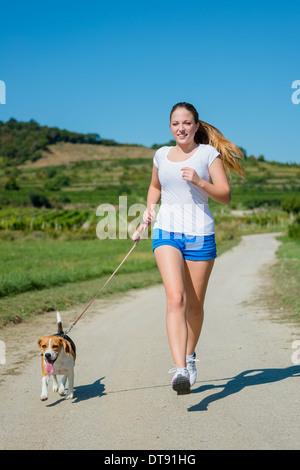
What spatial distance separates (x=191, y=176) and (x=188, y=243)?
685mm

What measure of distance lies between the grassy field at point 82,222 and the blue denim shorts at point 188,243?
4.81 ft

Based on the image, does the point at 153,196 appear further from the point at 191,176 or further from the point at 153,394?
the point at 153,394

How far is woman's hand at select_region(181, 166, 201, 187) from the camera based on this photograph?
4.63 meters

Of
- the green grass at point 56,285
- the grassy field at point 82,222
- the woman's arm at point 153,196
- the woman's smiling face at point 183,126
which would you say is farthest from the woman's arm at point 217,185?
the green grass at point 56,285

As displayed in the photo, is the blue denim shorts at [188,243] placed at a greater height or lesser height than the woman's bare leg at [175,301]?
greater

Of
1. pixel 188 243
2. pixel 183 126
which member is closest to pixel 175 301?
pixel 188 243

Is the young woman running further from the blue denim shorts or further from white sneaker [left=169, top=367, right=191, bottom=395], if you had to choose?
white sneaker [left=169, top=367, right=191, bottom=395]

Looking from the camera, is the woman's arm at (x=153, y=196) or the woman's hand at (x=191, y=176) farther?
the woman's arm at (x=153, y=196)

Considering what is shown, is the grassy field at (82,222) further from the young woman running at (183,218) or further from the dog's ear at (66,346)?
the dog's ear at (66,346)

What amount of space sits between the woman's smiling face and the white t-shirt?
0.14 meters

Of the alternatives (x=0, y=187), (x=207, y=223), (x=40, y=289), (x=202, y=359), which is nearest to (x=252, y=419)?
(x=207, y=223)

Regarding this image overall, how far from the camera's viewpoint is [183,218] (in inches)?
197

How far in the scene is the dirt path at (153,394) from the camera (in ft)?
13.1
